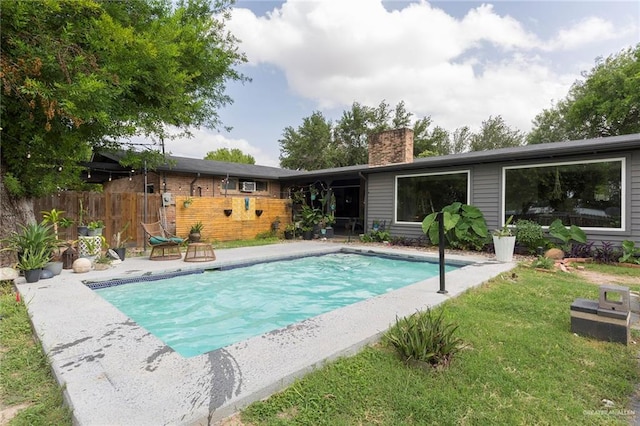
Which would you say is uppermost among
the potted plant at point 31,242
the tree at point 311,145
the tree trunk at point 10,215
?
the tree at point 311,145

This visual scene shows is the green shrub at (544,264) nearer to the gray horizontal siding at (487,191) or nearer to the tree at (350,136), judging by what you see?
the gray horizontal siding at (487,191)

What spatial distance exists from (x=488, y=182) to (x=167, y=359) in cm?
883

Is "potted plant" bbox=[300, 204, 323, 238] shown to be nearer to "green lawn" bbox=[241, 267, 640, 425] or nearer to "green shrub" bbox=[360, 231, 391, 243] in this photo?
"green shrub" bbox=[360, 231, 391, 243]

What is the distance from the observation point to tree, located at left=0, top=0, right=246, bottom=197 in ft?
15.8

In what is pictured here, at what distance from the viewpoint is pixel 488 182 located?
28.9 ft

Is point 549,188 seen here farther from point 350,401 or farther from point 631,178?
point 350,401

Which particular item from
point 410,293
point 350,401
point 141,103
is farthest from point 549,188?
point 141,103

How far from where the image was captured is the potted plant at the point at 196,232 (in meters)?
10.0

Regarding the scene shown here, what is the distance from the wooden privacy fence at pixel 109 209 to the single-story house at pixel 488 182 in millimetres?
965

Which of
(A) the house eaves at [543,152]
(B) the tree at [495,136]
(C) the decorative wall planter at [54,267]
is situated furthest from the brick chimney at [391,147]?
(B) the tree at [495,136]

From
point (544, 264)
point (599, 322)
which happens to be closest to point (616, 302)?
point (599, 322)

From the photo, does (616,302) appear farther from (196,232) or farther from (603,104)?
(603,104)

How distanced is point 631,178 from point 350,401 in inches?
327

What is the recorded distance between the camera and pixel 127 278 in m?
5.60
